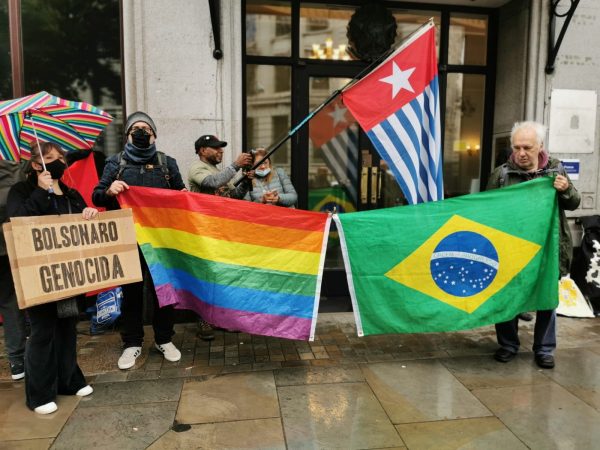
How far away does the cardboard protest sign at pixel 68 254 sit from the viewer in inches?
127

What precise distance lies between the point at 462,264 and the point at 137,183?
290 cm

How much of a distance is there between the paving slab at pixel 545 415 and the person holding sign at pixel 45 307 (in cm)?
316

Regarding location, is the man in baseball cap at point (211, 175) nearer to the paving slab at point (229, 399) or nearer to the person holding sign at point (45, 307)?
the person holding sign at point (45, 307)

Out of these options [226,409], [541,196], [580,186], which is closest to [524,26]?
[580,186]

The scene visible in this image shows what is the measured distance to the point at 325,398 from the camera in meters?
3.78

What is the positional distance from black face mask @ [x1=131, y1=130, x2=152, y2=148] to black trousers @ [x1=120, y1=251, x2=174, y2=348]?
3.22 feet

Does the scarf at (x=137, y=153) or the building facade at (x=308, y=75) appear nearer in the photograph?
the scarf at (x=137, y=153)

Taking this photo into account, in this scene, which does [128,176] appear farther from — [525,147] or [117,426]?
[525,147]

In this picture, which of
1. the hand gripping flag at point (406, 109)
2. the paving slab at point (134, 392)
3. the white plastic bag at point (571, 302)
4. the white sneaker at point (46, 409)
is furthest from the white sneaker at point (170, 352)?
the white plastic bag at point (571, 302)

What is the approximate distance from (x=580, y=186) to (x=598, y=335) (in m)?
2.06

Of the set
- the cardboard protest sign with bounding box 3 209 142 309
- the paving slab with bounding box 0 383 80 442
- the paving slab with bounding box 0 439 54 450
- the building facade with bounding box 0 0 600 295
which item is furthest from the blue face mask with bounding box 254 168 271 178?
the paving slab with bounding box 0 439 54 450

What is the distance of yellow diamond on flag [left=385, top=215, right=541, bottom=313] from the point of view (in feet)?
14.0

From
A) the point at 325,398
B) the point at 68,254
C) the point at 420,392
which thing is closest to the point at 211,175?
the point at 68,254

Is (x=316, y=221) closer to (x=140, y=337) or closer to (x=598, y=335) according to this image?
(x=140, y=337)
